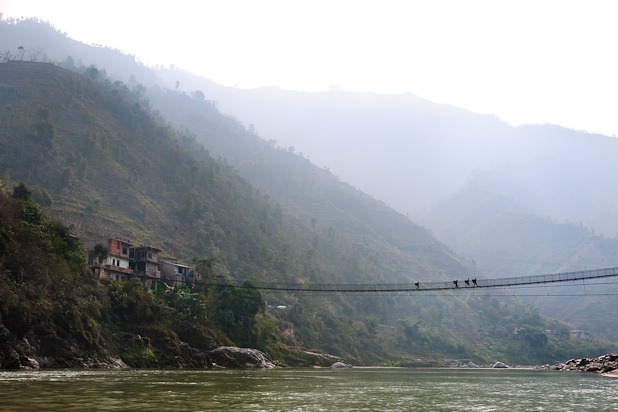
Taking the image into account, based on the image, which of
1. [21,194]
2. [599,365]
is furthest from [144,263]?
[599,365]

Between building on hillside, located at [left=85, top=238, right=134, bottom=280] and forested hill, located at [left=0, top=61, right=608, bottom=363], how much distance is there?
10404 millimetres

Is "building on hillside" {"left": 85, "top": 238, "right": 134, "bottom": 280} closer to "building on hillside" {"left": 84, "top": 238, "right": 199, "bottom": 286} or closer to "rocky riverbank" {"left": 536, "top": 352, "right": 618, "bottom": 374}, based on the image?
"building on hillside" {"left": 84, "top": 238, "right": 199, "bottom": 286}

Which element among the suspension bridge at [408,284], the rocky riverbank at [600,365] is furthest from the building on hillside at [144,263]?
the rocky riverbank at [600,365]

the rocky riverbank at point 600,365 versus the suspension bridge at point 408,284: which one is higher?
the suspension bridge at point 408,284

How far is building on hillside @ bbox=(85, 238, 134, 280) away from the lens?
5844 cm

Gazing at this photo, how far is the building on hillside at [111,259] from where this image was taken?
192ft

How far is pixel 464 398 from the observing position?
972 inches

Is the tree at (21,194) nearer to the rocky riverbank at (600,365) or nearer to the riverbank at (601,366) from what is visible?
the riverbank at (601,366)

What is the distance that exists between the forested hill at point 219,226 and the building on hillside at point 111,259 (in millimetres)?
10404

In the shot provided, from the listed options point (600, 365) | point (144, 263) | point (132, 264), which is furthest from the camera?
point (144, 263)

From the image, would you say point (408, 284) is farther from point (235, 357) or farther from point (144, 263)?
point (235, 357)

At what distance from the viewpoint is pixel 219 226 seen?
349ft

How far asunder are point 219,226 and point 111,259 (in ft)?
148

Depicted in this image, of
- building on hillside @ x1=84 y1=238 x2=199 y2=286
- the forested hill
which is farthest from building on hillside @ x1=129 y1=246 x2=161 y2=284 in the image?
the forested hill
